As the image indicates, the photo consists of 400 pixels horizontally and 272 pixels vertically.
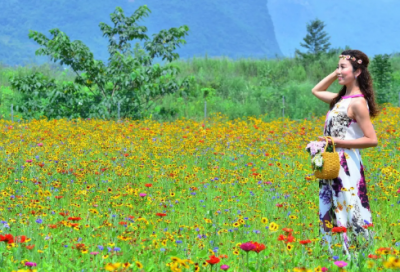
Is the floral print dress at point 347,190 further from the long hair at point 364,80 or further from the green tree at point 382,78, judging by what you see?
the green tree at point 382,78

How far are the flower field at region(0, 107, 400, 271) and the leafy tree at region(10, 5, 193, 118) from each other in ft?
13.9

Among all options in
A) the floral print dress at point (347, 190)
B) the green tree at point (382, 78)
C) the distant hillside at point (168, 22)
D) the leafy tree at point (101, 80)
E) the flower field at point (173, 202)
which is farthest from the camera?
the distant hillside at point (168, 22)

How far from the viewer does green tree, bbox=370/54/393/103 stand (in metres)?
19.6

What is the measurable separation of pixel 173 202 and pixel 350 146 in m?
2.22

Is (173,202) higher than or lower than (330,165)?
lower

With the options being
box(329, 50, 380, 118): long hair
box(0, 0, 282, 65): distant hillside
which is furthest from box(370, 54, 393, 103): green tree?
box(0, 0, 282, 65): distant hillside

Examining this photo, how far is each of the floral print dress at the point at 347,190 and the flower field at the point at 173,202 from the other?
177 millimetres

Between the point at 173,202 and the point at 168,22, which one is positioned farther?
the point at 168,22

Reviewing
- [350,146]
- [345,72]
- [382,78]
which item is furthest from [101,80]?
[350,146]

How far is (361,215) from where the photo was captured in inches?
144

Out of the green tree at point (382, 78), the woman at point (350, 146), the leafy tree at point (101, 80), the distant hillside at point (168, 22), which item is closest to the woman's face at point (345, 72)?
the woman at point (350, 146)

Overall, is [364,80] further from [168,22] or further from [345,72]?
[168,22]

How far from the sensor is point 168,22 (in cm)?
11219

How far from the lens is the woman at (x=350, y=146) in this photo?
3.61 metres
